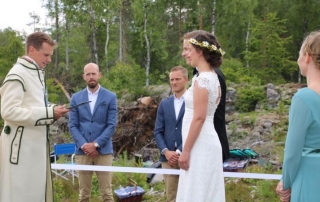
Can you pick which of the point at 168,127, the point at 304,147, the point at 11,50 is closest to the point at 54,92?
the point at 11,50

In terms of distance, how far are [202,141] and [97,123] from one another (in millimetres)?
1901

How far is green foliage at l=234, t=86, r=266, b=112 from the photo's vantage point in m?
17.9

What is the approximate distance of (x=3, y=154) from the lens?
3393mm

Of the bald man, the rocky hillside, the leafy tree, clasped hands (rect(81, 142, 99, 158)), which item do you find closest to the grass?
the bald man

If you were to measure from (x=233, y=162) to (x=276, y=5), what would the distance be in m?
26.7

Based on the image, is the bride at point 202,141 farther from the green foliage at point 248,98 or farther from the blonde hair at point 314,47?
the green foliage at point 248,98

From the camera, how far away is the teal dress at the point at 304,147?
2291mm

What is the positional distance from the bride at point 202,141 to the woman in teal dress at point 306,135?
2.98ft

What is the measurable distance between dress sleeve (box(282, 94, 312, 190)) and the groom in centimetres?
205

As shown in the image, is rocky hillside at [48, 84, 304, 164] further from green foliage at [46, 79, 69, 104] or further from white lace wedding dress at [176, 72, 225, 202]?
white lace wedding dress at [176, 72, 225, 202]

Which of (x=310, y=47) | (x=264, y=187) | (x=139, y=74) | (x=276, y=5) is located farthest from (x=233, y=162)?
(x=276, y=5)

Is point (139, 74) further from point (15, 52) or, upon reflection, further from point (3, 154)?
point (3, 154)

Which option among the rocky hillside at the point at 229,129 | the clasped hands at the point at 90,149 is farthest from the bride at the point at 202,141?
the rocky hillside at the point at 229,129

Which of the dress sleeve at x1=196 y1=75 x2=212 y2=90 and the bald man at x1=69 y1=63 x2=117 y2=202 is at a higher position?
the dress sleeve at x1=196 y1=75 x2=212 y2=90
